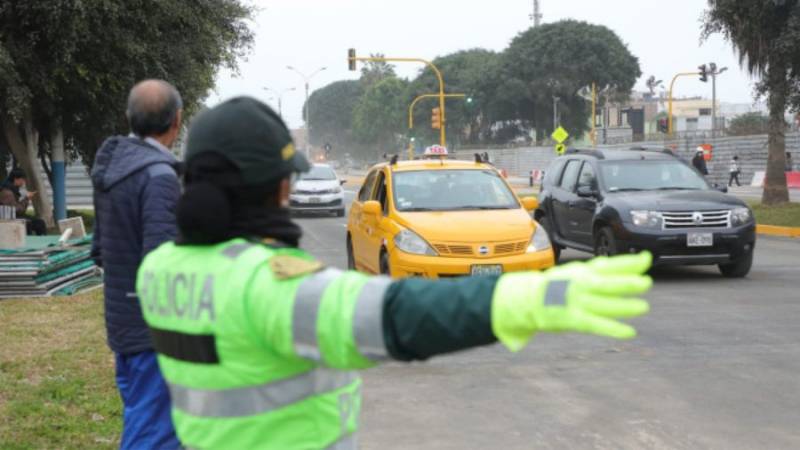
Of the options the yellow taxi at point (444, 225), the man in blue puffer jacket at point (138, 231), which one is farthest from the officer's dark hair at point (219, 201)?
the yellow taxi at point (444, 225)

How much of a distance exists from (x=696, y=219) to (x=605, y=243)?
122 cm

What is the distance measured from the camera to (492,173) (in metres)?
12.8

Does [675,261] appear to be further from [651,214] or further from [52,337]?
[52,337]

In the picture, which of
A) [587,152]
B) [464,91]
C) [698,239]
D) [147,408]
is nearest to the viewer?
[147,408]

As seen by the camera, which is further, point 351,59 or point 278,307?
point 351,59

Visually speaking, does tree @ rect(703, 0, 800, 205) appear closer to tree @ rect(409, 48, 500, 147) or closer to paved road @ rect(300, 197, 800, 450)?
paved road @ rect(300, 197, 800, 450)

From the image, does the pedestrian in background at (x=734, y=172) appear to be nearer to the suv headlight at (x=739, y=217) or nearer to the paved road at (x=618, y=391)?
the suv headlight at (x=739, y=217)

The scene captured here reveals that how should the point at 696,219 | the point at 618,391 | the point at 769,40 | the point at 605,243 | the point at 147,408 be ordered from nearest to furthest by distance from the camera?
the point at 147,408 → the point at 618,391 → the point at 696,219 → the point at 605,243 → the point at 769,40

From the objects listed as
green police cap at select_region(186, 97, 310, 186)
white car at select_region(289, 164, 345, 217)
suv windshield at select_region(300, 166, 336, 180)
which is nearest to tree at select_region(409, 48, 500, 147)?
suv windshield at select_region(300, 166, 336, 180)

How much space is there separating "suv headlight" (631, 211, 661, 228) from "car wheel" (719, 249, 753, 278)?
1.17 m

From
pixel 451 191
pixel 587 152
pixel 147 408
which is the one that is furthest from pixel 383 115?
pixel 147 408

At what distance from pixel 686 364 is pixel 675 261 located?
5.24 meters

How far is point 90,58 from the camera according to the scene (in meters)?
18.9

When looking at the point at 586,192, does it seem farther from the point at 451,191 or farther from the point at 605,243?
the point at 451,191
